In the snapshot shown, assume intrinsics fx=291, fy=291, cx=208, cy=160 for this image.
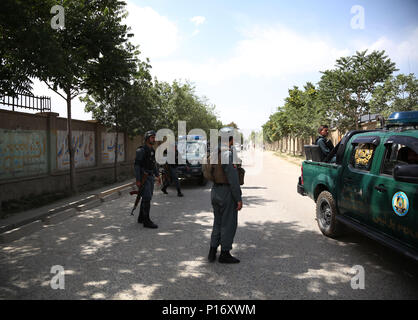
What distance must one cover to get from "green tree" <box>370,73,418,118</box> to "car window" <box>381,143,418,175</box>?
12.3 metres

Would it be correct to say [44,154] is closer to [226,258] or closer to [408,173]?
[226,258]

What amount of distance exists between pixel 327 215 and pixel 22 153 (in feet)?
29.6

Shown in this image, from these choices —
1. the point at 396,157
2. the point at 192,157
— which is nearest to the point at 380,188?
the point at 396,157

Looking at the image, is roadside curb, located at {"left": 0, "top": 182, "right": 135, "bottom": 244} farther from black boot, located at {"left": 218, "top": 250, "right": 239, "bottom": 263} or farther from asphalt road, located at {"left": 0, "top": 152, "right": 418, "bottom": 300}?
black boot, located at {"left": 218, "top": 250, "right": 239, "bottom": 263}

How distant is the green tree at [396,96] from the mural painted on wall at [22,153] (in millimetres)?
15137

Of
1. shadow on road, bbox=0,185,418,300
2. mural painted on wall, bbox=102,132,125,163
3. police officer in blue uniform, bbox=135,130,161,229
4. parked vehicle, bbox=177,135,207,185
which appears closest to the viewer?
shadow on road, bbox=0,185,418,300

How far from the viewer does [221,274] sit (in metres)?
3.70

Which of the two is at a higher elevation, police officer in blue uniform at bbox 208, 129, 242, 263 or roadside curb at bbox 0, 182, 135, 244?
police officer in blue uniform at bbox 208, 129, 242, 263

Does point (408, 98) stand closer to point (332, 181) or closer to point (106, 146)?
point (332, 181)

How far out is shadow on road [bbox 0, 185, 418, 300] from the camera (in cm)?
325

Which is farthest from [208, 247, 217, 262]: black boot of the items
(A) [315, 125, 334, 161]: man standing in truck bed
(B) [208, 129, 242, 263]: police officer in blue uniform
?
(A) [315, 125, 334, 161]: man standing in truck bed

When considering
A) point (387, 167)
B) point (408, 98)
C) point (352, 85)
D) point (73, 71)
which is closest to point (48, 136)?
point (73, 71)

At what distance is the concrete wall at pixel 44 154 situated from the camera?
8617mm
